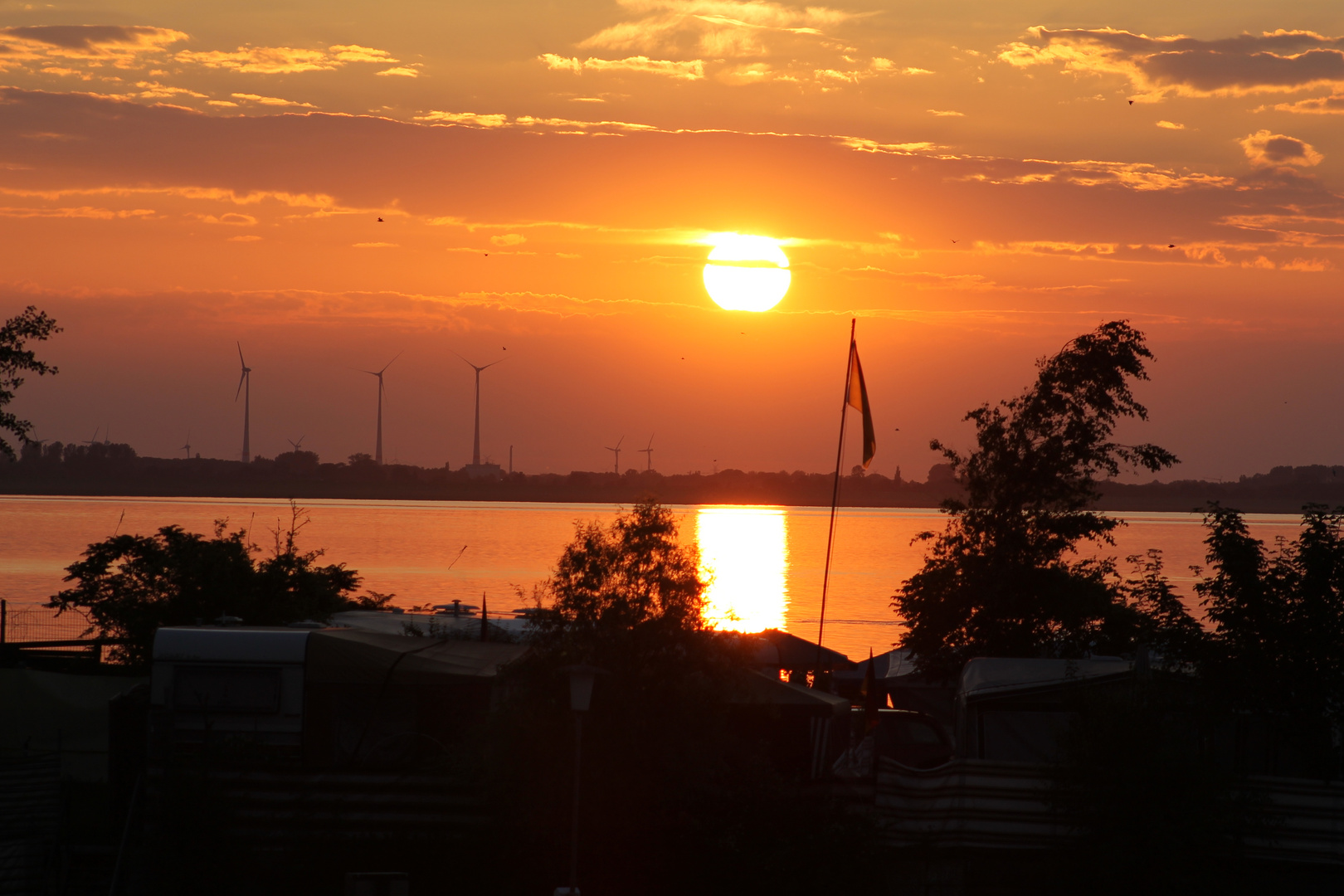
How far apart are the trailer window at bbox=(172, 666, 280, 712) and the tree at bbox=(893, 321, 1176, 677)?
50.5 ft

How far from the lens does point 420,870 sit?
1603 centimetres

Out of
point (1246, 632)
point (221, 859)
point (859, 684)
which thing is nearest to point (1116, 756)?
point (1246, 632)

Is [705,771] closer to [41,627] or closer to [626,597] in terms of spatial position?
[626,597]

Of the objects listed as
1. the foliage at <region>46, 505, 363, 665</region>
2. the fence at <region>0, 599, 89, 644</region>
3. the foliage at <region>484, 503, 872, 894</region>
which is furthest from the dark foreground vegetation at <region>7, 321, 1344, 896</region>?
the fence at <region>0, 599, 89, 644</region>

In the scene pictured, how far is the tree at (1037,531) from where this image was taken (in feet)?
89.4

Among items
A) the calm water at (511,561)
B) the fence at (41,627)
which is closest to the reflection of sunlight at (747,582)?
the calm water at (511,561)

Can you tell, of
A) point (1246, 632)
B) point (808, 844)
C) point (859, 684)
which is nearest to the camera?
point (808, 844)

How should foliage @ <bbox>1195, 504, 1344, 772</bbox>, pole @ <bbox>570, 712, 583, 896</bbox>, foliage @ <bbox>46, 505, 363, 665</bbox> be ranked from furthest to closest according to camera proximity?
foliage @ <bbox>46, 505, 363, 665</bbox>
foliage @ <bbox>1195, 504, 1344, 772</bbox>
pole @ <bbox>570, 712, 583, 896</bbox>

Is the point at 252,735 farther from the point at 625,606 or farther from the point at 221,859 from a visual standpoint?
the point at 625,606

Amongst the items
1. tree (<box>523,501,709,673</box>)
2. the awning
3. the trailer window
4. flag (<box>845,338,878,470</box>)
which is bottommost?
the trailer window

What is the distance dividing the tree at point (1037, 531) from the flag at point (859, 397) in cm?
523

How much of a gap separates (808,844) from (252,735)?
357 inches

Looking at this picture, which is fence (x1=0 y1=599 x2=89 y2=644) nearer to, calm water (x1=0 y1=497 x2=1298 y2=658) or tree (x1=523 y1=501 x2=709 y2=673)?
calm water (x1=0 y1=497 x2=1298 y2=658)

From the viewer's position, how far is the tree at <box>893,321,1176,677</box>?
1072 inches
